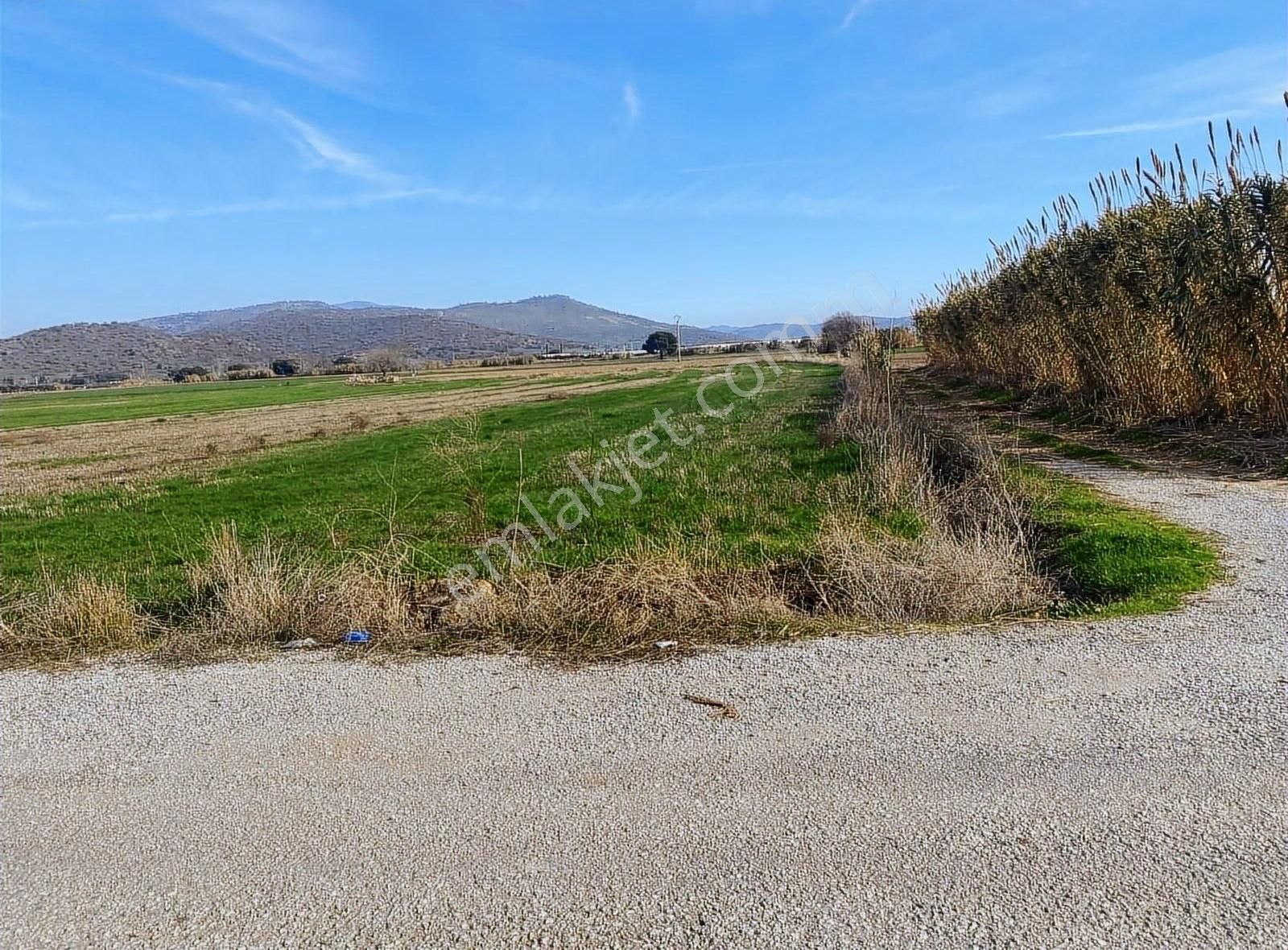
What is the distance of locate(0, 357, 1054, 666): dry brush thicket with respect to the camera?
5824 millimetres

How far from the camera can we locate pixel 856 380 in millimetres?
26297

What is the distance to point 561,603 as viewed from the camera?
6125 millimetres

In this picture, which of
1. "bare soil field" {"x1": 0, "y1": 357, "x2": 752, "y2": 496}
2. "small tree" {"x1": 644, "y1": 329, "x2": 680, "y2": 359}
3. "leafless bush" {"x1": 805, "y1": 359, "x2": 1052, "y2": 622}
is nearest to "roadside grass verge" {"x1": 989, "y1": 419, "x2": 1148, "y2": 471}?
"leafless bush" {"x1": 805, "y1": 359, "x2": 1052, "y2": 622}

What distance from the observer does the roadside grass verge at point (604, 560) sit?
5945 mm

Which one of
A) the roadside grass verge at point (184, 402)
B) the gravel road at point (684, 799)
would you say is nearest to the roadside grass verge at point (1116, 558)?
the gravel road at point (684, 799)

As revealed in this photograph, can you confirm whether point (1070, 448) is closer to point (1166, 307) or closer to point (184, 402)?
point (1166, 307)

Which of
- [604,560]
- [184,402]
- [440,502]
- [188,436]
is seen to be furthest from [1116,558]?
[184,402]

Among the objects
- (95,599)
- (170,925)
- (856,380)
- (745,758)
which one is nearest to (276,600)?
(95,599)

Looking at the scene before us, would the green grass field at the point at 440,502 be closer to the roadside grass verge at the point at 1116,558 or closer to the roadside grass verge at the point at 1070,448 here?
the roadside grass verge at the point at 1116,558

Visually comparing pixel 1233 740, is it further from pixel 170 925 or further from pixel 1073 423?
pixel 1073 423

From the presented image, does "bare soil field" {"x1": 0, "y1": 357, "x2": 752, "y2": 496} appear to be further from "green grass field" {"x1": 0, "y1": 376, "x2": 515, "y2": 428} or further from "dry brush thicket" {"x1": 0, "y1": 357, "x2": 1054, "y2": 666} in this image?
"dry brush thicket" {"x1": 0, "y1": 357, "x2": 1054, "y2": 666}

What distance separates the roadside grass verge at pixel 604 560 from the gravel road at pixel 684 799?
0.67 m

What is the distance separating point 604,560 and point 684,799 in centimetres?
429

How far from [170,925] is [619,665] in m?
2.87
